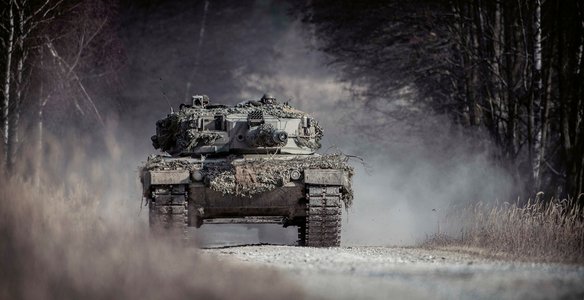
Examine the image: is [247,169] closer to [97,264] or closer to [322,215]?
[322,215]

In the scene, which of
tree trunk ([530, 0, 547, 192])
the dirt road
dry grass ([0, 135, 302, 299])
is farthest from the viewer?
tree trunk ([530, 0, 547, 192])

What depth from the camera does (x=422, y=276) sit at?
9.58m

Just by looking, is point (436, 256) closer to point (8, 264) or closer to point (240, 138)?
point (240, 138)

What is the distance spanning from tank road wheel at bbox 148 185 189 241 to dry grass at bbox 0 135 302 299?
175 cm

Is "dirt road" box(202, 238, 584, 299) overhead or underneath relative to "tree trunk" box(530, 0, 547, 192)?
underneath

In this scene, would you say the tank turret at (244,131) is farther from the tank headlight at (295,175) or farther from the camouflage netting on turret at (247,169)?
the tank headlight at (295,175)

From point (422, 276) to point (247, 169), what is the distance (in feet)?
18.9

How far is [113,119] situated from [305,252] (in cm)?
2250

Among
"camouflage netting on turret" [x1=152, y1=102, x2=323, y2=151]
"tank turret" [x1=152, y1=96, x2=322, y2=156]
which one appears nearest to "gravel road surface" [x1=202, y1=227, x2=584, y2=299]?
"tank turret" [x1=152, y1=96, x2=322, y2=156]

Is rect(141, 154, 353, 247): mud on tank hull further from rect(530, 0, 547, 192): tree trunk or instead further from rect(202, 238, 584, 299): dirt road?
rect(530, 0, 547, 192): tree trunk

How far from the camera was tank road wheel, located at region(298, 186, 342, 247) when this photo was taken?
14953mm

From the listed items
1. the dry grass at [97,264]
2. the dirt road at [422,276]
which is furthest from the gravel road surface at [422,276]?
the dry grass at [97,264]

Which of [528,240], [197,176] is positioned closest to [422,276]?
[528,240]

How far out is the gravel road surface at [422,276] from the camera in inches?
326
